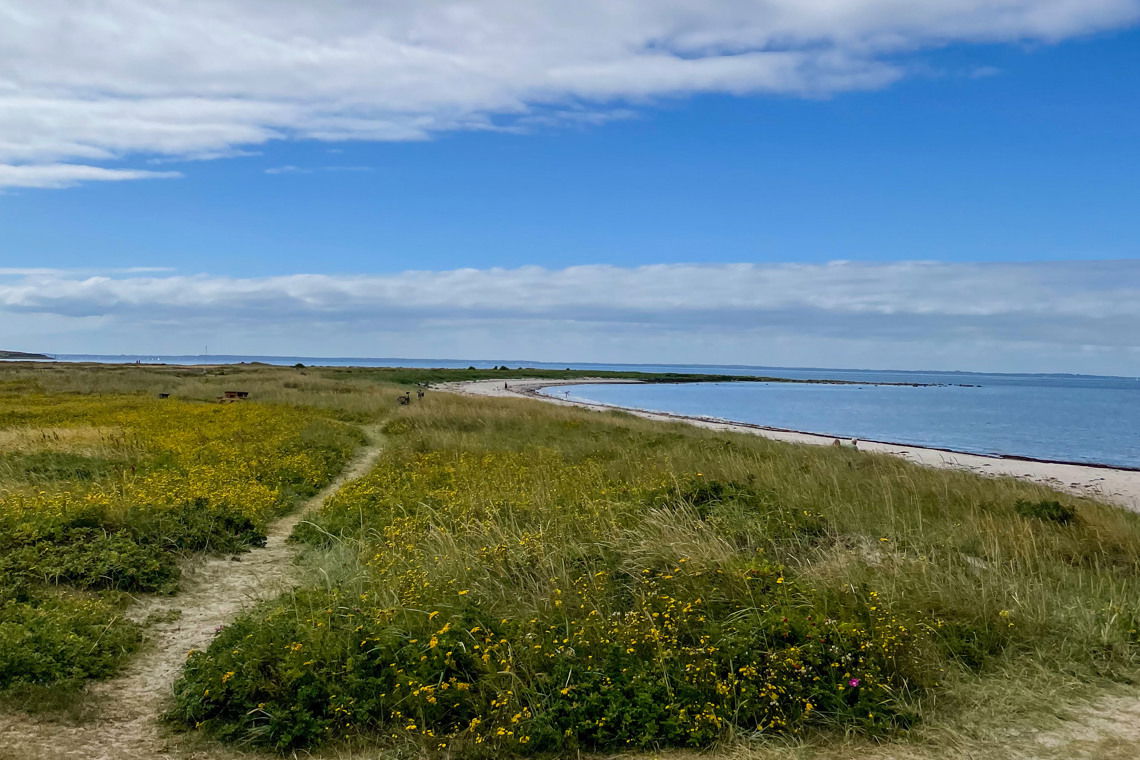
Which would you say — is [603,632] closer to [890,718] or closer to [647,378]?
[890,718]

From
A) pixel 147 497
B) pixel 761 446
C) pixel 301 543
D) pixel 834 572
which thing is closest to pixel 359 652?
pixel 834 572

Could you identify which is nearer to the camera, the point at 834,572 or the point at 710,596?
the point at 710,596

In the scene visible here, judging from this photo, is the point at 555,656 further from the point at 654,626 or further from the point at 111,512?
the point at 111,512

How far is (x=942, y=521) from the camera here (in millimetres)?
12297

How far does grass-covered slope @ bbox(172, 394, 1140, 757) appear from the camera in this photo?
6117 millimetres

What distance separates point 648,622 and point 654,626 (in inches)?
6.8

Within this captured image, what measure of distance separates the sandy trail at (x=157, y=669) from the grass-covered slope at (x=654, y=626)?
0.36 meters

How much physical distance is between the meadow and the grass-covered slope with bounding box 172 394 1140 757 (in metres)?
0.03

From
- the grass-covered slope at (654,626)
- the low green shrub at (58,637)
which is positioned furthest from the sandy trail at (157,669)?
the grass-covered slope at (654,626)

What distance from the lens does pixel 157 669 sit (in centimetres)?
726

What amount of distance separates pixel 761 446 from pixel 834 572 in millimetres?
16797

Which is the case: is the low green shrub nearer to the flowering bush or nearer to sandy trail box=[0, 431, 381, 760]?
sandy trail box=[0, 431, 381, 760]

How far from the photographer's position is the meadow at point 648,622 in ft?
20.0

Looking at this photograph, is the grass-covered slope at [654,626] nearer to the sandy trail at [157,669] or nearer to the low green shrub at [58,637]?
the sandy trail at [157,669]
